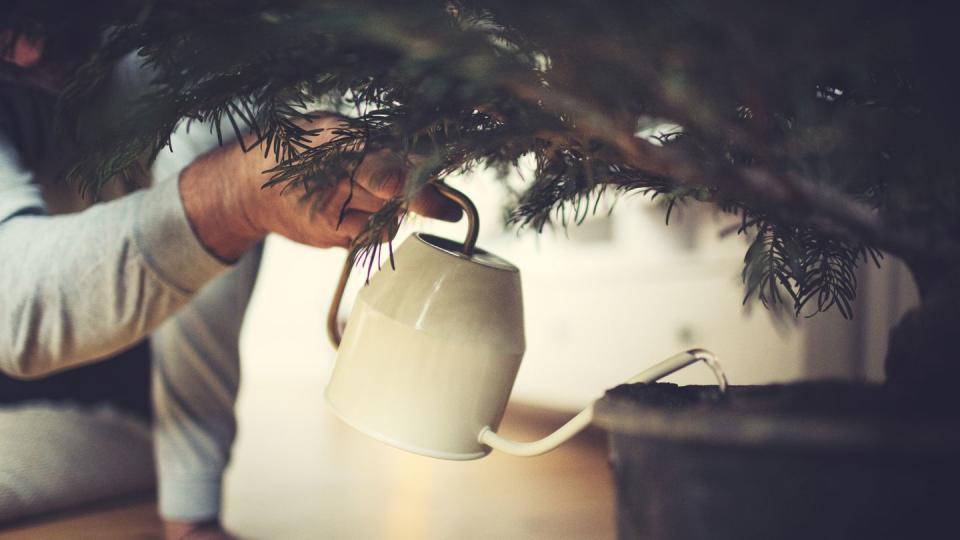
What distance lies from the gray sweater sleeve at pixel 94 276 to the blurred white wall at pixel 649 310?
1.20 feet

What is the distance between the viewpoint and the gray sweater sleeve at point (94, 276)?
1.60 feet

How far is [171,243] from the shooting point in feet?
1.57

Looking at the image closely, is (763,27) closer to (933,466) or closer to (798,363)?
(933,466)

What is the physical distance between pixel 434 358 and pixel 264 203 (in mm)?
155

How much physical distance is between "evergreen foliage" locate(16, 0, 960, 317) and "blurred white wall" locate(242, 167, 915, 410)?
471 millimetres

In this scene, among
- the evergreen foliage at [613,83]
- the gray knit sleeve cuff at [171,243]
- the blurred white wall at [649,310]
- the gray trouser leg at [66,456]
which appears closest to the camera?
the evergreen foliage at [613,83]

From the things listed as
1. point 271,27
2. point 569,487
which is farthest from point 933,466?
point 569,487

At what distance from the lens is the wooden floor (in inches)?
30.1

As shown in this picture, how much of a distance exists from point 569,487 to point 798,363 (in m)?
0.40

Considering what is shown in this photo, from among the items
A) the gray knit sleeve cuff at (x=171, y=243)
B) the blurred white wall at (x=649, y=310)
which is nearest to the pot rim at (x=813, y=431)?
the gray knit sleeve cuff at (x=171, y=243)

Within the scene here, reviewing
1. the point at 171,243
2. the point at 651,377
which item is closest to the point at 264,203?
the point at 171,243

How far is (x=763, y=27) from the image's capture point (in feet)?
0.59

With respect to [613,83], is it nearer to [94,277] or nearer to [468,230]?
[468,230]

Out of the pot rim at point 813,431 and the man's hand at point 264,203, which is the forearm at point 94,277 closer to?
the man's hand at point 264,203
